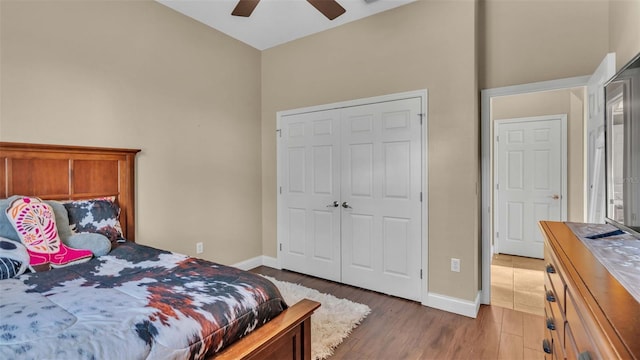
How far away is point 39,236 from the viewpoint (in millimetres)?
1711

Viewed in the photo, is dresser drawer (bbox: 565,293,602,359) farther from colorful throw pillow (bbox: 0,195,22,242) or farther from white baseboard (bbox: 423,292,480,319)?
colorful throw pillow (bbox: 0,195,22,242)

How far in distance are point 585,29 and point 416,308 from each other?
2.73 meters

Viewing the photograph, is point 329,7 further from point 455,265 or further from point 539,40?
point 455,265

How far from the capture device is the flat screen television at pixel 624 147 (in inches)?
44.0

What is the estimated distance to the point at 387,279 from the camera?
3.11 metres

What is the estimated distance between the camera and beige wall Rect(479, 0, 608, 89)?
2477 millimetres

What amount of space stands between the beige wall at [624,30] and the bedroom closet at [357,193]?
1.35 meters

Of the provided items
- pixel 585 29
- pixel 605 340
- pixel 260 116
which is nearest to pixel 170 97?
pixel 260 116

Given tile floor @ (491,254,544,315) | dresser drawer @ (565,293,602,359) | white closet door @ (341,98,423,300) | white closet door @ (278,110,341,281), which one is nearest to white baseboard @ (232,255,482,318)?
white closet door @ (341,98,423,300)

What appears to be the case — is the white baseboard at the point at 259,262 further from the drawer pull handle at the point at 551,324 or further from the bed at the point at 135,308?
the drawer pull handle at the point at 551,324

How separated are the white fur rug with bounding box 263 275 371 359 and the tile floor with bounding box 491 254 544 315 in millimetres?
1407

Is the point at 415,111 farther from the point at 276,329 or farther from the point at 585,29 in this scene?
the point at 276,329

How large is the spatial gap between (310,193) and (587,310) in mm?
3003

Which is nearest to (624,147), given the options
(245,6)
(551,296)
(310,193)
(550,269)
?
(550,269)
